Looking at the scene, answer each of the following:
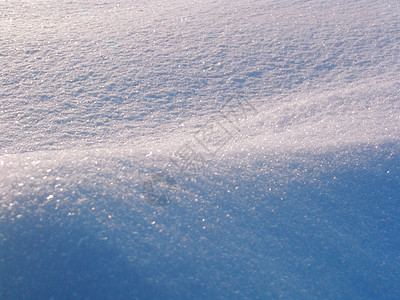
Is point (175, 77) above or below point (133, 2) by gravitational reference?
below

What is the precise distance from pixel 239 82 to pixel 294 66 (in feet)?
2.24

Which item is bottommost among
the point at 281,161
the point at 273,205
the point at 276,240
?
the point at 276,240

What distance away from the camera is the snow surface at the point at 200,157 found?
4.19ft

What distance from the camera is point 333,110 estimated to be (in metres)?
2.64

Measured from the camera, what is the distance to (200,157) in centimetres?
194

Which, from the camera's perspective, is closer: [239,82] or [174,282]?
[174,282]

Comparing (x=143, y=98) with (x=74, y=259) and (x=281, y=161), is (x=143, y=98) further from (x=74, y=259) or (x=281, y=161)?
(x=74, y=259)

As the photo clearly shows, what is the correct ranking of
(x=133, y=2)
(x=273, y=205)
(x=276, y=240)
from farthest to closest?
(x=133, y=2), (x=273, y=205), (x=276, y=240)

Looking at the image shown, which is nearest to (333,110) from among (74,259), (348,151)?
(348,151)

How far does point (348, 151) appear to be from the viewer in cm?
193

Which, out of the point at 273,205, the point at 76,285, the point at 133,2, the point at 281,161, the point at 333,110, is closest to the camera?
the point at 76,285

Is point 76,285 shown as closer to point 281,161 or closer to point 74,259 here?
point 74,259

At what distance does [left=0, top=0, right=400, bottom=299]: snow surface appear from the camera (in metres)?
1.28

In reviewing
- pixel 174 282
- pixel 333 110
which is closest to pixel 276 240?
pixel 174 282
